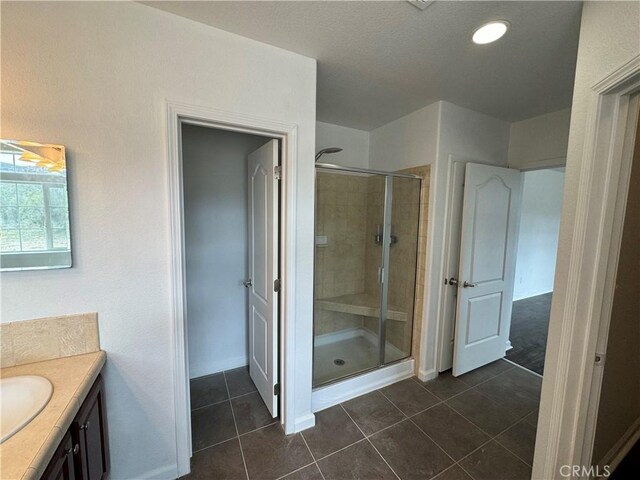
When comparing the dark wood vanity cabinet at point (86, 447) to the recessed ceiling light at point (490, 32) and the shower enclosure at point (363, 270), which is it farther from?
the recessed ceiling light at point (490, 32)

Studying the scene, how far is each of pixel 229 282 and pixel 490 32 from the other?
260cm

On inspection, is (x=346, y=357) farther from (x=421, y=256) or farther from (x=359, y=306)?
(x=421, y=256)

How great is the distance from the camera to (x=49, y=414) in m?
0.85

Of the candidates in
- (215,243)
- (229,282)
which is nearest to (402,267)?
(229,282)

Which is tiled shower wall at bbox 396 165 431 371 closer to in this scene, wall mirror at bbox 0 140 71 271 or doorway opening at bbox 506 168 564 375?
wall mirror at bbox 0 140 71 271

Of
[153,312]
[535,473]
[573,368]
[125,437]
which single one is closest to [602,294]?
[573,368]

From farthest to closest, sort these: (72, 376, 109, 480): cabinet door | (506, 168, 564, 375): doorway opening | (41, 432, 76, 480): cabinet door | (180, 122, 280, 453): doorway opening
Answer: (506, 168, 564, 375): doorway opening
(180, 122, 280, 453): doorway opening
(72, 376, 109, 480): cabinet door
(41, 432, 76, 480): cabinet door

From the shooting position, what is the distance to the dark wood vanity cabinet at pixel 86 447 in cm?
85

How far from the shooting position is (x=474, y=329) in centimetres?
245

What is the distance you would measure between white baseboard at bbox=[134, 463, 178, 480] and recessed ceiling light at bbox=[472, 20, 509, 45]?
114 inches

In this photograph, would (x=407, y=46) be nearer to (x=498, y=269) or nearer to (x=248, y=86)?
(x=248, y=86)

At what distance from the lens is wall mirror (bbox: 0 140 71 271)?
3.37ft

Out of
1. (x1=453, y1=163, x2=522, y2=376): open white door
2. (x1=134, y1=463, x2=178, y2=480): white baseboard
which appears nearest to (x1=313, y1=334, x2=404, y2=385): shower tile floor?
(x1=453, y1=163, x2=522, y2=376): open white door

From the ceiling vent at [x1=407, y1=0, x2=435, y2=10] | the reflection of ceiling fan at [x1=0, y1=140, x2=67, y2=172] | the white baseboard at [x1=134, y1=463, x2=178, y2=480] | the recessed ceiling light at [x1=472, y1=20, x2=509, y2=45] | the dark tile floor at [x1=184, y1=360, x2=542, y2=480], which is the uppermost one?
the recessed ceiling light at [x1=472, y1=20, x2=509, y2=45]
